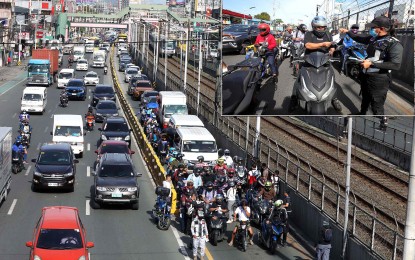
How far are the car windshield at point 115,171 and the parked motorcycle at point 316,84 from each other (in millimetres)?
15268

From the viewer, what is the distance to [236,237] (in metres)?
24.2

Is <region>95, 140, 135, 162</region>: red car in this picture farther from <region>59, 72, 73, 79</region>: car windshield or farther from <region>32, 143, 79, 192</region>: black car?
<region>59, 72, 73, 79</region>: car windshield

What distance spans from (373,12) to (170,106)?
3304 cm

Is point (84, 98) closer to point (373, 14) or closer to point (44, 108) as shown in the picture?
point (44, 108)

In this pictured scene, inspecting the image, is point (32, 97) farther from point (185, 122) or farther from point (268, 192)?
point (268, 192)

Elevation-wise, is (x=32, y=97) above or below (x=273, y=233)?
above

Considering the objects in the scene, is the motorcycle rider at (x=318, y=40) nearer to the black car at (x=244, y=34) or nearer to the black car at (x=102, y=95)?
the black car at (x=244, y=34)

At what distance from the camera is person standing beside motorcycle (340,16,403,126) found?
15.8m

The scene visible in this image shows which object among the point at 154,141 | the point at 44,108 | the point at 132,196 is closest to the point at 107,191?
the point at 132,196

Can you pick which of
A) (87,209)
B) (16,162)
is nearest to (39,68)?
(16,162)

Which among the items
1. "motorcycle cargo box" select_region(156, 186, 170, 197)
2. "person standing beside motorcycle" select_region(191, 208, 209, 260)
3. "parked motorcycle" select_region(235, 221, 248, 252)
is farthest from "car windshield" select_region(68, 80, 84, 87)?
"person standing beside motorcycle" select_region(191, 208, 209, 260)

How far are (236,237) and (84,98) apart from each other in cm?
4290

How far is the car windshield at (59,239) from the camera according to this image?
803 inches

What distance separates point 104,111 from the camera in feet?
171
